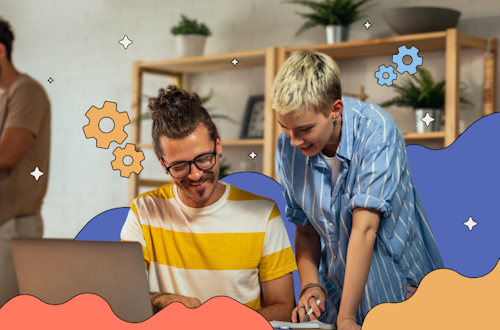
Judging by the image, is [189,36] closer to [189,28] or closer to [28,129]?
[189,28]

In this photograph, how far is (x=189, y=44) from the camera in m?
3.17

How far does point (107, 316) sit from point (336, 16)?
229cm

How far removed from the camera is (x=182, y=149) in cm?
122

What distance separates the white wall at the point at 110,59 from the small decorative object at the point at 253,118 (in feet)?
0.30

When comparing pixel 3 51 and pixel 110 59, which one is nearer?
pixel 3 51

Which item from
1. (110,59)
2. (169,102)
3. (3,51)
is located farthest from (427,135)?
(110,59)

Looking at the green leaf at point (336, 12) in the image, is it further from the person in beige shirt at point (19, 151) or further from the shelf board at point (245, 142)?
the person in beige shirt at point (19, 151)

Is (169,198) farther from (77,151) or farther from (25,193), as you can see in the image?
(77,151)

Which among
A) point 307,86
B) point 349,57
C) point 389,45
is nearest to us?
point 307,86

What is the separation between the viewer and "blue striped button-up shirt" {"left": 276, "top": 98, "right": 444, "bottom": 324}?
1084 millimetres

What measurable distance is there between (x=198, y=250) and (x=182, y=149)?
26 centimetres

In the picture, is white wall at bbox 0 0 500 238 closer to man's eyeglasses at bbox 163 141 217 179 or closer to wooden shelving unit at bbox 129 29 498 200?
wooden shelving unit at bbox 129 29 498 200

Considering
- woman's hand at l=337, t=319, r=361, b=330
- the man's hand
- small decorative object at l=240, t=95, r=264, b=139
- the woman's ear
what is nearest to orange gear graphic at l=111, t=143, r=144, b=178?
the man's hand

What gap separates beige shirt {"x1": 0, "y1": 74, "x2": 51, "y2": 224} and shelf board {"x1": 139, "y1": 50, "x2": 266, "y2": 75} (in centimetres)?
121
